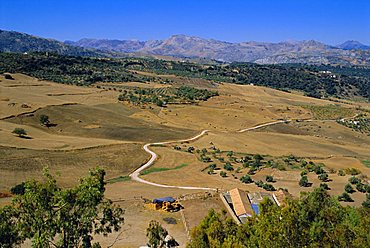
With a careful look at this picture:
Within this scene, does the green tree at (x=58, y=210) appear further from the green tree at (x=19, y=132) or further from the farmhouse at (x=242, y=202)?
the green tree at (x=19, y=132)

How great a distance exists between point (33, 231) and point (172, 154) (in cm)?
5550

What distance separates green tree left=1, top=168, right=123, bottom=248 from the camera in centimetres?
1666

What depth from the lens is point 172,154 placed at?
237 feet

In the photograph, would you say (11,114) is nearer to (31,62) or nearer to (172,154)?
(172,154)

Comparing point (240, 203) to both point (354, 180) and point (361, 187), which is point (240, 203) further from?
point (354, 180)

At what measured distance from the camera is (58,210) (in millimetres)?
16875

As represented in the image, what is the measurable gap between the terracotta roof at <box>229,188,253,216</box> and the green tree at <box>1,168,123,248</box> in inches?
1042

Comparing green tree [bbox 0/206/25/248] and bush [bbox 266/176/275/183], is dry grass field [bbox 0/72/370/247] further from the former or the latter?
green tree [bbox 0/206/25/248]

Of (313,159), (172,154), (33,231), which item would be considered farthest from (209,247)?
(313,159)

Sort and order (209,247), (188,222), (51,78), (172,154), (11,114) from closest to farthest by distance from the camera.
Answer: (209,247), (188,222), (172,154), (11,114), (51,78)

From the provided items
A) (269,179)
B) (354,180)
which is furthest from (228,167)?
(354,180)

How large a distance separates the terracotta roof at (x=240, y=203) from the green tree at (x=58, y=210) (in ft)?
86.8

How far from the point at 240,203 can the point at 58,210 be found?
2910 centimetres

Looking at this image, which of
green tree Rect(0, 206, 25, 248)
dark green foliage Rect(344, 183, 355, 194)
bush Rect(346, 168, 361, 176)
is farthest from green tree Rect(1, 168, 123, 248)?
bush Rect(346, 168, 361, 176)
